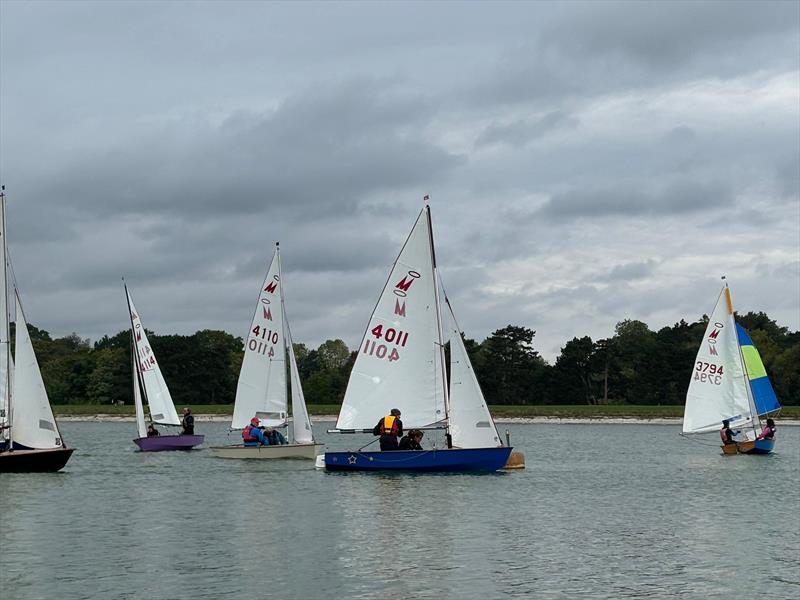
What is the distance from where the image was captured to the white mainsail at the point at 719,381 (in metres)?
64.4

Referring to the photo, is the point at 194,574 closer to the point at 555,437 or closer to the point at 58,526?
the point at 58,526

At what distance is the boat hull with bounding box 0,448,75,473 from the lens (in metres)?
42.2

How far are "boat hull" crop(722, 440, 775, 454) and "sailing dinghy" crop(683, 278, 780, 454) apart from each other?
3.68 feet

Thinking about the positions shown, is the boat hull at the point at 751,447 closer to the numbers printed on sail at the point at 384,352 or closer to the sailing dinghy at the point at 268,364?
the sailing dinghy at the point at 268,364

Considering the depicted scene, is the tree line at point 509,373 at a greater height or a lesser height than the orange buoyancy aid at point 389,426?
greater

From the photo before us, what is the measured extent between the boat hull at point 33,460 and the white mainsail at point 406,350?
35.1ft

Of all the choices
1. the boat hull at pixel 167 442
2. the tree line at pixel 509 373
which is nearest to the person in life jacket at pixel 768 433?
the boat hull at pixel 167 442

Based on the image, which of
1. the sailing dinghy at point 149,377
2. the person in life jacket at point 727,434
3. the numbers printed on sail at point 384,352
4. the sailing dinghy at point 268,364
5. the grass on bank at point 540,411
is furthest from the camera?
the grass on bank at point 540,411

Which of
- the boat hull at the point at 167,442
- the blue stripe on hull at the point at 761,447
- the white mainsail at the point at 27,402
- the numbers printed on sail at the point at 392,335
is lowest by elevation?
the blue stripe on hull at the point at 761,447

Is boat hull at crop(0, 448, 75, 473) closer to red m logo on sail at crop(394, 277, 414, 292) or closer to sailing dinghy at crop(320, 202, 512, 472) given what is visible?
sailing dinghy at crop(320, 202, 512, 472)

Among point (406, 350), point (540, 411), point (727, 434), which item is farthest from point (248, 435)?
point (540, 411)

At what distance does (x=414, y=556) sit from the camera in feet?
85.7

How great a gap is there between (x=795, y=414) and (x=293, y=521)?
332 feet

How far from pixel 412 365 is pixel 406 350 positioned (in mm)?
619
